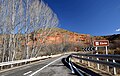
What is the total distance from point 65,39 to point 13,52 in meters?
79.0

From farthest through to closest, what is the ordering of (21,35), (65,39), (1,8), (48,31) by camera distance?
(65,39) → (48,31) → (21,35) → (1,8)

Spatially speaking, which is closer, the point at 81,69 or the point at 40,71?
the point at 40,71

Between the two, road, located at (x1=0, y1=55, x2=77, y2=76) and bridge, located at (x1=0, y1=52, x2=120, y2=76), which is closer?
bridge, located at (x1=0, y1=52, x2=120, y2=76)

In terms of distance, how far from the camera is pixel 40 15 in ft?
153

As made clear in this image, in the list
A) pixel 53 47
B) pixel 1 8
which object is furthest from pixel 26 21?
pixel 53 47

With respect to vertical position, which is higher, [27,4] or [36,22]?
[27,4]

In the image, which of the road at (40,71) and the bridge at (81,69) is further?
the road at (40,71)

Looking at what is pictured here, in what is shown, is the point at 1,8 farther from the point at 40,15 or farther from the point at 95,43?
the point at 95,43

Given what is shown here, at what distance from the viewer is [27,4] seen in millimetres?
41750

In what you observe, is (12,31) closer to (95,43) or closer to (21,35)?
(21,35)

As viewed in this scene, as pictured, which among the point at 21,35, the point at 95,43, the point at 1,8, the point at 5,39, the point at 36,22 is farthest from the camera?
the point at 36,22

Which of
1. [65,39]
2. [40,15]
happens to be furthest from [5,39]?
[65,39]

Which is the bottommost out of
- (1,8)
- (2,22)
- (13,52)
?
(13,52)

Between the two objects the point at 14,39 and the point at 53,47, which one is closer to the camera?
the point at 14,39
